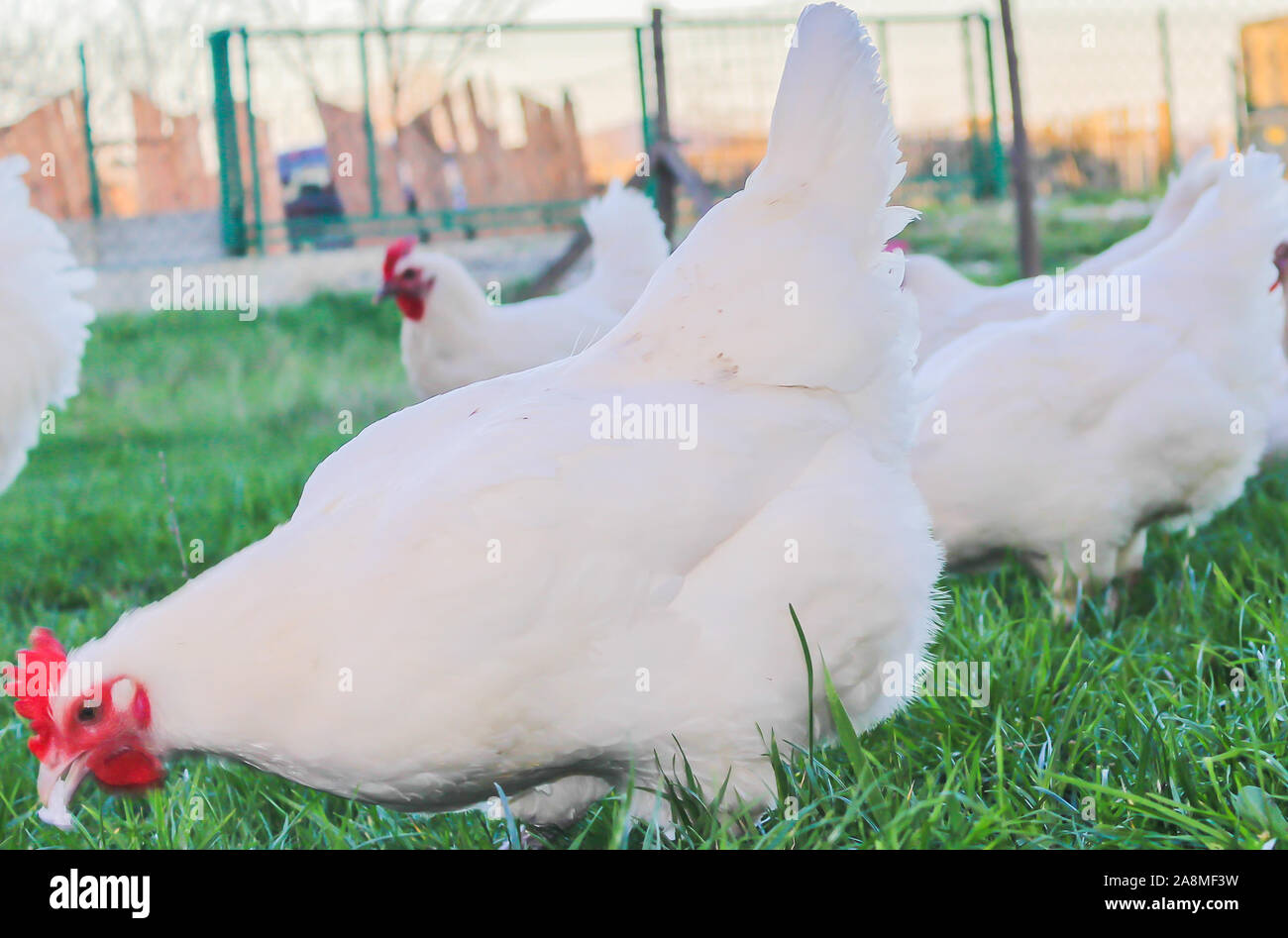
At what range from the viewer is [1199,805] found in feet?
5.52

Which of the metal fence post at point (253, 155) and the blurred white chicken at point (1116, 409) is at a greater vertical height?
the metal fence post at point (253, 155)

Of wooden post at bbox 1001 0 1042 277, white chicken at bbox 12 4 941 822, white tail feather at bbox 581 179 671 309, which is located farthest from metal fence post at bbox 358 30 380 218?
white chicken at bbox 12 4 941 822

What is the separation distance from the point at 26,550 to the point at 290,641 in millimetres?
3259

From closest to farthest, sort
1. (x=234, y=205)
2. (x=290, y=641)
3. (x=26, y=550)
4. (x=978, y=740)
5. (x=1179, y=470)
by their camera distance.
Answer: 1. (x=290, y=641)
2. (x=978, y=740)
3. (x=1179, y=470)
4. (x=26, y=550)
5. (x=234, y=205)

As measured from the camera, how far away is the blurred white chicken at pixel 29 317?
3803 mm

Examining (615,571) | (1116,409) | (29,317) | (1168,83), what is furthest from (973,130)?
(615,571)

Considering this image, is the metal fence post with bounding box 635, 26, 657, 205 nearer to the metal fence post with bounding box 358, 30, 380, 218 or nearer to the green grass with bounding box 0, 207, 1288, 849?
the metal fence post with bounding box 358, 30, 380, 218

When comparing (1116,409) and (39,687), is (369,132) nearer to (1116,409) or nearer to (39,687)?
(1116,409)

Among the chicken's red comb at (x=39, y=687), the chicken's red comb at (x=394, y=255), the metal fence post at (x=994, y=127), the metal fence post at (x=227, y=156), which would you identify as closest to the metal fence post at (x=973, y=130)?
the metal fence post at (x=994, y=127)

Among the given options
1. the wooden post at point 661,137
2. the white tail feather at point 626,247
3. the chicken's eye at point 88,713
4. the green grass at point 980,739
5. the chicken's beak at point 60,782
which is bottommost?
the green grass at point 980,739

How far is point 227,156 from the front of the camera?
8477mm

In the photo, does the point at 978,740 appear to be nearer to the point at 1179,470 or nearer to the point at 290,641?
the point at 290,641

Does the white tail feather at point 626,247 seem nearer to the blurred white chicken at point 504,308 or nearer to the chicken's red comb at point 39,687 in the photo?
the blurred white chicken at point 504,308
